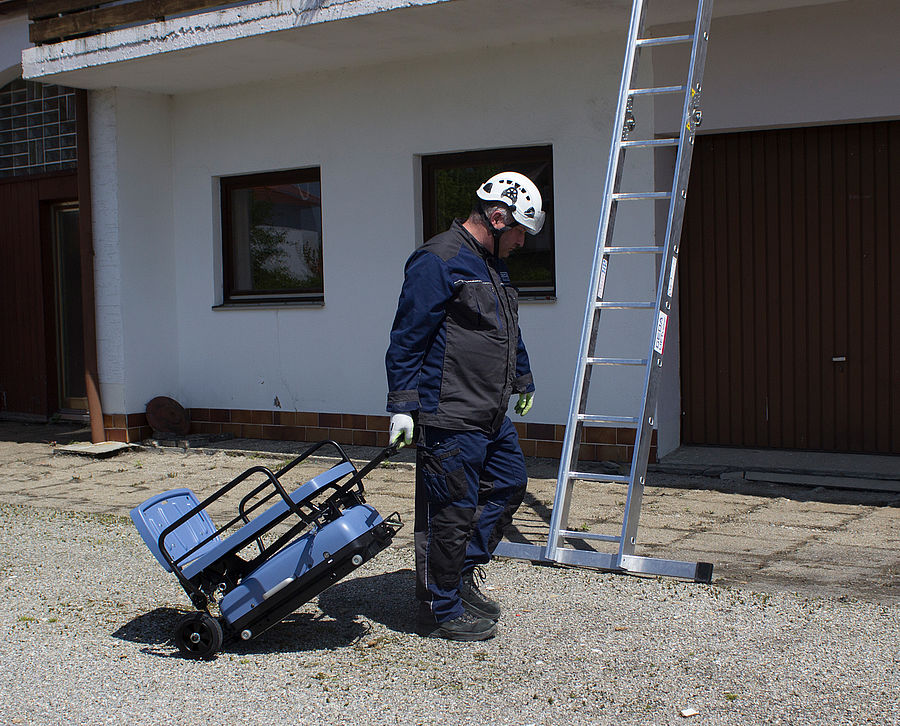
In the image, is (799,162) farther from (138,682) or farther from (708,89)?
(138,682)

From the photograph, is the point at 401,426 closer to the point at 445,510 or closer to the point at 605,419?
the point at 445,510

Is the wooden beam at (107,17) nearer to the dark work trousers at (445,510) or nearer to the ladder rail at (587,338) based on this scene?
the ladder rail at (587,338)

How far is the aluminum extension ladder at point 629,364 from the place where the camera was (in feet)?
17.0

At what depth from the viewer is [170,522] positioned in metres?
4.69

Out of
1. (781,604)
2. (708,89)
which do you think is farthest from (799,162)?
(781,604)

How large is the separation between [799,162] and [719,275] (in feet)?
3.34

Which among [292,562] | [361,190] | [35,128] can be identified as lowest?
[292,562]

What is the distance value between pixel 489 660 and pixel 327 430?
548cm

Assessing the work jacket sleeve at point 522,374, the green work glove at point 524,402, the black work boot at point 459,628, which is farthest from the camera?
the green work glove at point 524,402

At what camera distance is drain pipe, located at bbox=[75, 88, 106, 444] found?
32.6ft

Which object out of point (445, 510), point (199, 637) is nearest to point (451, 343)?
point (445, 510)

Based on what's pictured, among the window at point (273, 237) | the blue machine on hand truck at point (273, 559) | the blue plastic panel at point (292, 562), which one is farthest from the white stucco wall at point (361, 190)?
the blue plastic panel at point (292, 562)

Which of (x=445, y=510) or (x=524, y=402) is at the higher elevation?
(x=524, y=402)

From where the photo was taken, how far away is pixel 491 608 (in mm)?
4645
